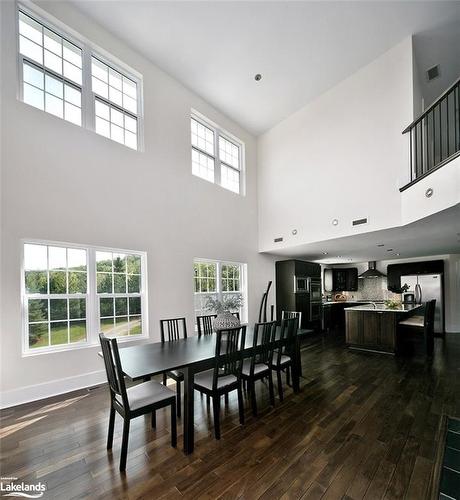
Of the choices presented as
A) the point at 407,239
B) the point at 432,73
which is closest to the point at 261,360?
the point at 407,239

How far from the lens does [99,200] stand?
12.7ft

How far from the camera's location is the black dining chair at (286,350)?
3.20m

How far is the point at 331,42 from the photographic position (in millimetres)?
4336

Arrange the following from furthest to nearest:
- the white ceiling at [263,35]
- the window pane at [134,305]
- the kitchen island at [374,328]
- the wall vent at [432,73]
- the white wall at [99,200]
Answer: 1. the kitchen island at [374,328]
2. the wall vent at [432,73]
3. the window pane at [134,305]
4. the white ceiling at [263,35]
5. the white wall at [99,200]

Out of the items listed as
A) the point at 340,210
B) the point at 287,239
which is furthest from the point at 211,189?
the point at 340,210

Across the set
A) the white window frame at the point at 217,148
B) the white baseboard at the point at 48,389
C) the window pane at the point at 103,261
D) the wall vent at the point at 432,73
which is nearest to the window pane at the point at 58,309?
the window pane at the point at 103,261

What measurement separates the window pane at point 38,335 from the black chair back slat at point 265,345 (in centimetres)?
274

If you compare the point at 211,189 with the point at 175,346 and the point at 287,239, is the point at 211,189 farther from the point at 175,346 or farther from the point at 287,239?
the point at 175,346

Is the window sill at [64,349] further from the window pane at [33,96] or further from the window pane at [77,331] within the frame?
the window pane at [33,96]

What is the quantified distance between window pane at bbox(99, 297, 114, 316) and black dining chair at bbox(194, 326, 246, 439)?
203 centimetres

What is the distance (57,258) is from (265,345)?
3022 mm

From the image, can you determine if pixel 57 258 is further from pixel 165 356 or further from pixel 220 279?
pixel 220 279

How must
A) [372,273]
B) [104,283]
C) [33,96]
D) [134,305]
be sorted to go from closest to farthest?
[33,96] < [104,283] < [134,305] < [372,273]

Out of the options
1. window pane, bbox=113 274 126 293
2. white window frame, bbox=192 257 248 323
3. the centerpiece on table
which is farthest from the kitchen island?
window pane, bbox=113 274 126 293
